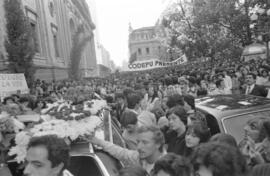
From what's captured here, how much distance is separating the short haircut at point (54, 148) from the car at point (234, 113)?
2503 millimetres

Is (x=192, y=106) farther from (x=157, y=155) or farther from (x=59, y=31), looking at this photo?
(x=59, y=31)

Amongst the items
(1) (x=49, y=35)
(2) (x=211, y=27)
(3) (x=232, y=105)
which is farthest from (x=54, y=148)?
(2) (x=211, y=27)

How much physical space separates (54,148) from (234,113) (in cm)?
289

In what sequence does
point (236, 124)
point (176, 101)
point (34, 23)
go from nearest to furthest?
point (236, 124), point (176, 101), point (34, 23)

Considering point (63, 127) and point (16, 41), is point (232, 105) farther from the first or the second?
point (16, 41)

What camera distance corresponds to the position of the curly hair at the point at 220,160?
217 cm

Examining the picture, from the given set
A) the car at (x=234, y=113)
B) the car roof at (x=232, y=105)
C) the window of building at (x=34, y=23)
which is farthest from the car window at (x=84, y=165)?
the window of building at (x=34, y=23)

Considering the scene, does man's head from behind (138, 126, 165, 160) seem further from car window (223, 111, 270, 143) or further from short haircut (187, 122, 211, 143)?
car window (223, 111, 270, 143)

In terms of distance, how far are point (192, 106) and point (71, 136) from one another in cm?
267

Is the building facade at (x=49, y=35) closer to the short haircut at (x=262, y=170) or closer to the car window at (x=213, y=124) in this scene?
the car window at (x=213, y=124)

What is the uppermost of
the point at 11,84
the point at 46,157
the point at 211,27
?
the point at 211,27

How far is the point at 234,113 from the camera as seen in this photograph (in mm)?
4484

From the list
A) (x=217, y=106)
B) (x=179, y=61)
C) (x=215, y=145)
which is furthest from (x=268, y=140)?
(x=179, y=61)

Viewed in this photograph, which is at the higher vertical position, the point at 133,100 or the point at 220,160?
the point at 133,100
